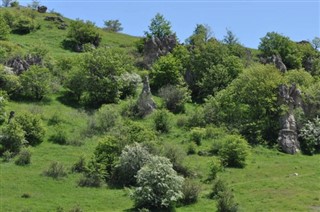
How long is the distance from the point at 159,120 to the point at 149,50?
35569 mm

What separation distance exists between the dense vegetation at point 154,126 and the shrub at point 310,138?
0.19m

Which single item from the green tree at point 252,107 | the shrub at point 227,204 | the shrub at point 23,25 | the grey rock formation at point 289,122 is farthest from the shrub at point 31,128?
the shrub at point 23,25

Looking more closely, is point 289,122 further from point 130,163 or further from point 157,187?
point 157,187

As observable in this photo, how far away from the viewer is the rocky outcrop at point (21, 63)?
9302 cm

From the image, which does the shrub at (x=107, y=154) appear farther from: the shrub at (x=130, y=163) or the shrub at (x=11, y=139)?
the shrub at (x=11, y=139)

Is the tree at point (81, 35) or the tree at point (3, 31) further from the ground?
the tree at point (81, 35)

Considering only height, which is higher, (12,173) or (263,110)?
(263,110)

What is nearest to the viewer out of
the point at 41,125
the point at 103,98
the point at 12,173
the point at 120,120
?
the point at 12,173

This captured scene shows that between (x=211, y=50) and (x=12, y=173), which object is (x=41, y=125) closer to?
(x=12, y=173)

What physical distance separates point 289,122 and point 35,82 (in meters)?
40.1

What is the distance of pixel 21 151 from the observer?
67.6 m

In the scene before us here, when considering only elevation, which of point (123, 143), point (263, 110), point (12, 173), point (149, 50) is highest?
point (149, 50)

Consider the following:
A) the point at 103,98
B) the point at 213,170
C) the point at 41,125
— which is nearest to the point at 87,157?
the point at 41,125

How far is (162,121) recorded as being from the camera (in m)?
81.2
